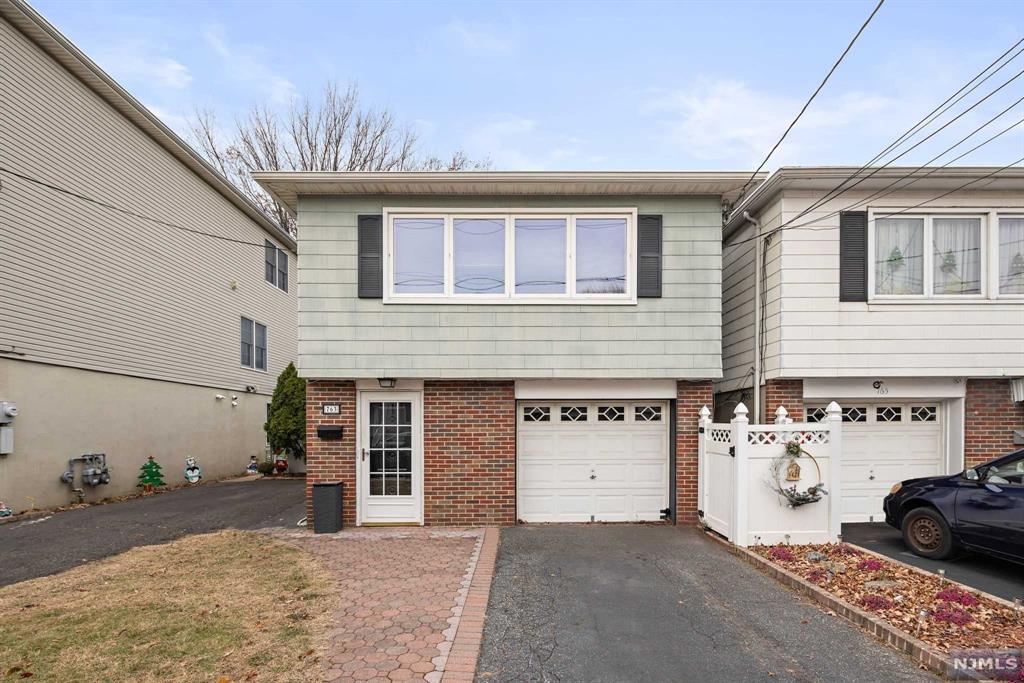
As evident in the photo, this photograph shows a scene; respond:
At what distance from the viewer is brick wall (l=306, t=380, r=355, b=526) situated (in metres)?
8.17

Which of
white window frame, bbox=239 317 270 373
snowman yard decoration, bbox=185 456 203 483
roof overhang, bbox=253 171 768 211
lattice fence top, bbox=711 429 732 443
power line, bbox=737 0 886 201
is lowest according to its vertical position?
snowman yard decoration, bbox=185 456 203 483

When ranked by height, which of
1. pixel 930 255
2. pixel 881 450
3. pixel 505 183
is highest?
pixel 505 183

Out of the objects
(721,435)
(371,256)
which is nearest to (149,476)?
(371,256)

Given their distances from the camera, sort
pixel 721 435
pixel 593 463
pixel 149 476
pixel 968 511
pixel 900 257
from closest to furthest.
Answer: pixel 968 511, pixel 721 435, pixel 900 257, pixel 593 463, pixel 149 476

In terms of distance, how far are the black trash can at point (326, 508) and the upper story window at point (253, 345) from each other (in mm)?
11516

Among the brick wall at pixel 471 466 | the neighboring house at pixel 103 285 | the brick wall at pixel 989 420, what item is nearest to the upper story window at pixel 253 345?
the neighboring house at pixel 103 285

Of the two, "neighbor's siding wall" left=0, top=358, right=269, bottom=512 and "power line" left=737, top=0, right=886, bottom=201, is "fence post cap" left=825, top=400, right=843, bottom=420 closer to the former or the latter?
"power line" left=737, top=0, right=886, bottom=201

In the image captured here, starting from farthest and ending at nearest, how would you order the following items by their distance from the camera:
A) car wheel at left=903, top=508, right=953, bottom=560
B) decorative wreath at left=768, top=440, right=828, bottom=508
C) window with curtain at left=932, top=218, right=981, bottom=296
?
window with curtain at left=932, top=218, right=981, bottom=296 < decorative wreath at left=768, top=440, right=828, bottom=508 < car wheel at left=903, top=508, right=953, bottom=560

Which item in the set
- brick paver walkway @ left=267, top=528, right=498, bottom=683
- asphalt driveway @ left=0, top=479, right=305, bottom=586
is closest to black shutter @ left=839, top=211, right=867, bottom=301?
brick paver walkway @ left=267, top=528, right=498, bottom=683

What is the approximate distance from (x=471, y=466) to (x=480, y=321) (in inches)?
84.3

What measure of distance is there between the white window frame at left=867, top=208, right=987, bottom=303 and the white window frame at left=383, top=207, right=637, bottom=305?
3410 millimetres

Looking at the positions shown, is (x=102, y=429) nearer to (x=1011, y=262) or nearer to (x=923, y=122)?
(x=923, y=122)

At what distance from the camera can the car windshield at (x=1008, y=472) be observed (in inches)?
233

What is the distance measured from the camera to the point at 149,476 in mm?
12859
